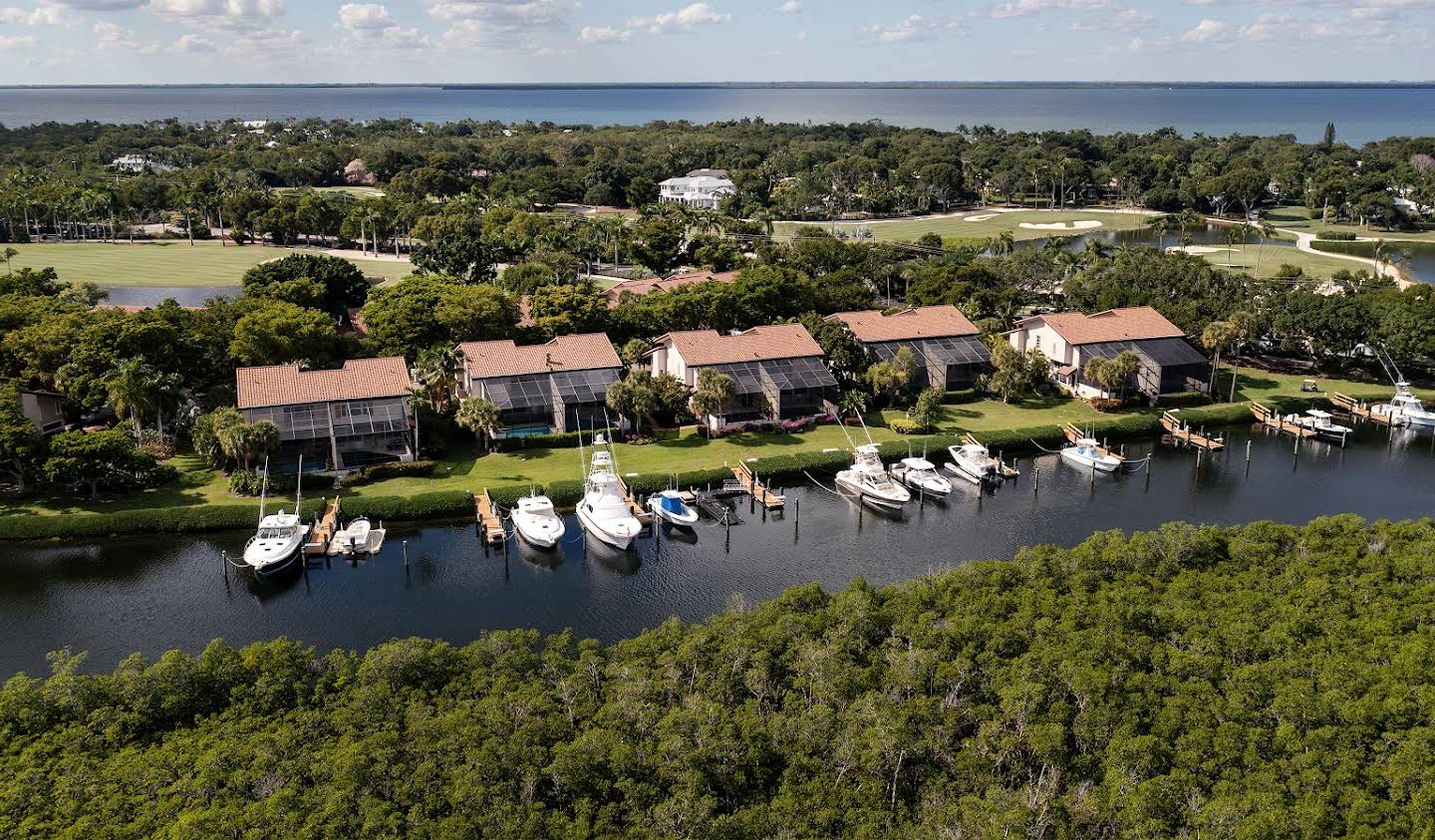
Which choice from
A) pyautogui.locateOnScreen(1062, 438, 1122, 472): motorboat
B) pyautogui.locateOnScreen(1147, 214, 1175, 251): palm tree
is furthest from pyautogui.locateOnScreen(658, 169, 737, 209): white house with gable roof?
pyautogui.locateOnScreen(1062, 438, 1122, 472): motorboat

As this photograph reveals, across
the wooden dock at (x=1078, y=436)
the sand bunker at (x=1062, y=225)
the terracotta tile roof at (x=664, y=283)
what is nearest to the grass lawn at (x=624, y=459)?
the wooden dock at (x=1078, y=436)

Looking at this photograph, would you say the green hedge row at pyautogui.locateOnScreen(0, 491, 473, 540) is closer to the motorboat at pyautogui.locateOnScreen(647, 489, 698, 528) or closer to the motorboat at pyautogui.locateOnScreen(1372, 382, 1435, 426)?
the motorboat at pyautogui.locateOnScreen(647, 489, 698, 528)

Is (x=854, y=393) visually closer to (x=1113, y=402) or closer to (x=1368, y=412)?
(x=1113, y=402)

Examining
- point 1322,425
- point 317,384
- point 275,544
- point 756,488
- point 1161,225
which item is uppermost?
point 1161,225

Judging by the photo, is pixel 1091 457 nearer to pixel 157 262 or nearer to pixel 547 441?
pixel 547 441

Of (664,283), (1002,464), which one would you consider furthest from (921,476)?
(664,283)

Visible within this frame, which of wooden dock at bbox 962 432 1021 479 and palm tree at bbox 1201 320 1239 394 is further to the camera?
palm tree at bbox 1201 320 1239 394
